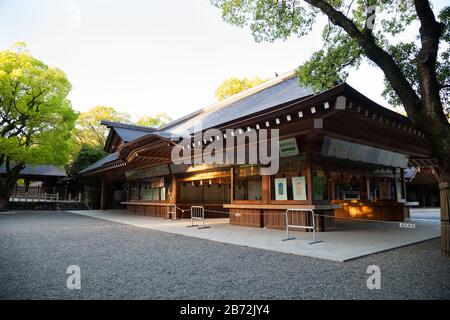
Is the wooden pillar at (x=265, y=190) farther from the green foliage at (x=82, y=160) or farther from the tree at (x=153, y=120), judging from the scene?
the tree at (x=153, y=120)

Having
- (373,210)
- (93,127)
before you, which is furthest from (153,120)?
(373,210)

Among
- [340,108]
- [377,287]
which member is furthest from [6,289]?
[340,108]

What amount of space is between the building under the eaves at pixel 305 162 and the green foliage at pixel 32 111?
6.89m

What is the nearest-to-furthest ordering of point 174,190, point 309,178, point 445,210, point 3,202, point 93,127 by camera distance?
point 445,210, point 309,178, point 174,190, point 3,202, point 93,127

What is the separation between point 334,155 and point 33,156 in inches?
638

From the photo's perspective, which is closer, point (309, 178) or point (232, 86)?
point (309, 178)

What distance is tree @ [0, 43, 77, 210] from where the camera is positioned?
15.1m

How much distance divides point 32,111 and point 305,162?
16.0 metres

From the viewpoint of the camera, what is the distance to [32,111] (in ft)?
52.0

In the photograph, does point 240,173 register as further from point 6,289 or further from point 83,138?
point 83,138

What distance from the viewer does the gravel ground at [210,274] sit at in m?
2.94

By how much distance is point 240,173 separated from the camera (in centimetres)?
948

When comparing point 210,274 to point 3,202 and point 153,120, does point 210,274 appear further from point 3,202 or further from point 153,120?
point 153,120

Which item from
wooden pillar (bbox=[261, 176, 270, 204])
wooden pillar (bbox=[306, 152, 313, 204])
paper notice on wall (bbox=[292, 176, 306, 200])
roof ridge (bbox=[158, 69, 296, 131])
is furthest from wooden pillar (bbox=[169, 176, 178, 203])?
wooden pillar (bbox=[306, 152, 313, 204])
